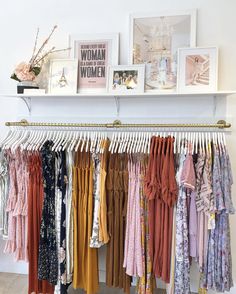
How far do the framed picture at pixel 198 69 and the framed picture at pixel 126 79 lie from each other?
29cm

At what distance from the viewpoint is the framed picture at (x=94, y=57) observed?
234 centimetres

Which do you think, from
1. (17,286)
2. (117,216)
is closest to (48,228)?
(117,216)

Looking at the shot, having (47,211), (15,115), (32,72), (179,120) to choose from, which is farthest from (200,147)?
(15,115)

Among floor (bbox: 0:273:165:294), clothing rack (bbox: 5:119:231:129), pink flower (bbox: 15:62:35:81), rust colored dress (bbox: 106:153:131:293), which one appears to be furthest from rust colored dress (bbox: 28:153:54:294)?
pink flower (bbox: 15:62:35:81)

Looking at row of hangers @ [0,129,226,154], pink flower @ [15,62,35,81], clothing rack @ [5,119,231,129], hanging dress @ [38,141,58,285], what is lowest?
hanging dress @ [38,141,58,285]

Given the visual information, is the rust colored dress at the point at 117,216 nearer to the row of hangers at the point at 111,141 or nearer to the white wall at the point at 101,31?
the row of hangers at the point at 111,141

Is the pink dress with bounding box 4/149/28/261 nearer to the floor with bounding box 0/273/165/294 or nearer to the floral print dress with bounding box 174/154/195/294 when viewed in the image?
the floor with bounding box 0/273/165/294

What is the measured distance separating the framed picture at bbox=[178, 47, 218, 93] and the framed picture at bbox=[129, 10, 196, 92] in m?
0.07

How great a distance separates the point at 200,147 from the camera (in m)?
1.96

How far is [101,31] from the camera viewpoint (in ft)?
7.82

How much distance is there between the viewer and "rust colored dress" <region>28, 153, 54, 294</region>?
214 centimetres

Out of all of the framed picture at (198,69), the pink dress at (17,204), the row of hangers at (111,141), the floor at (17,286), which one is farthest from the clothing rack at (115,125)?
the floor at (17,286)

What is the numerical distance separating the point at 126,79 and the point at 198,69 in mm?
523

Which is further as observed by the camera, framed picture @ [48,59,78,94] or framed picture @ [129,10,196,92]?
framed picture @ [48,59,78,94]
